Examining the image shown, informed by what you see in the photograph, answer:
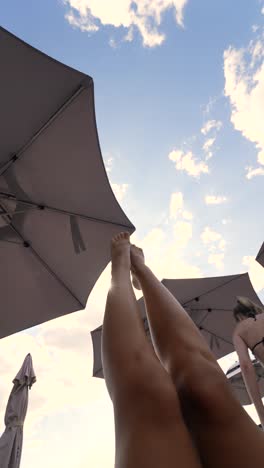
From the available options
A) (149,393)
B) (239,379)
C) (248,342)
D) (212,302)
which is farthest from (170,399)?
(239,379)

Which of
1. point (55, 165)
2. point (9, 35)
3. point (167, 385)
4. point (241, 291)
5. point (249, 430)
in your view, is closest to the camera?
point (249, 430)

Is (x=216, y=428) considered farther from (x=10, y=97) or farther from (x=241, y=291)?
(x=241, y=291)

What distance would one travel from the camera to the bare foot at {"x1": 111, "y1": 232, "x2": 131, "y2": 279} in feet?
3.89

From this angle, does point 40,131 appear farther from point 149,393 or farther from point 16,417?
point 16,417

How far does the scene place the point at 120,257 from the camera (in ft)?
Result: 4.39

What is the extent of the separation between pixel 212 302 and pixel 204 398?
20.4 ft

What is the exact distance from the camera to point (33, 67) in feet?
9.75

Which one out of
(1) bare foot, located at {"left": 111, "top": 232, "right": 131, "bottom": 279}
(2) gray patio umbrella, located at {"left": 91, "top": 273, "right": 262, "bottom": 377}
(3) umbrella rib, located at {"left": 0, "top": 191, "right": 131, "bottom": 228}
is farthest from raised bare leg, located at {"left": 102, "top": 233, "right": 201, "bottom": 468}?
(2) gray patio umbrella, located at {"left": 91, "top": 273, "right": 262, "bottom": 377}

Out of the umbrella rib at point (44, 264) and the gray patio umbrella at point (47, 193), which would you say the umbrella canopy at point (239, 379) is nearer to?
the umbrella rib at point (44, 264)

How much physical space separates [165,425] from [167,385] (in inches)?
4.1

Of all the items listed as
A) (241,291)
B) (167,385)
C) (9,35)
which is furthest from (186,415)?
(241,291)

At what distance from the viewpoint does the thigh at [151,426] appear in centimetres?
56

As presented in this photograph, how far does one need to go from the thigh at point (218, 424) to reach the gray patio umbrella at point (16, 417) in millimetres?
5010

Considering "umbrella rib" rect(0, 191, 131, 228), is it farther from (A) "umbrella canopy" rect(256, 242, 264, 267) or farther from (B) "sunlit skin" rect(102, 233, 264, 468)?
(B) "sunlit skin" rect(102, 233, 264, 468)
